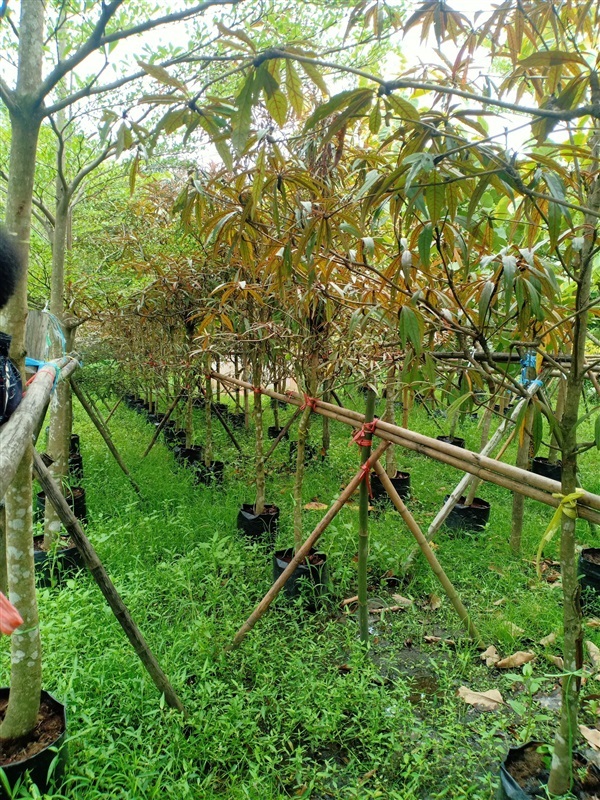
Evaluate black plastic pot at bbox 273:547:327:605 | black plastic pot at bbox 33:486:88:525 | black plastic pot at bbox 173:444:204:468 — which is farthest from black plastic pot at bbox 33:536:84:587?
black plastic pot at bbox 173:444:204:468

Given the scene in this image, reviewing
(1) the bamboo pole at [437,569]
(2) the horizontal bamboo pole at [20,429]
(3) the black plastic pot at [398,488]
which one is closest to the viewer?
(2) the horizontal bamboo pole at [20,429]

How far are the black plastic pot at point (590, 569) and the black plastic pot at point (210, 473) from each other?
2840 millimetres

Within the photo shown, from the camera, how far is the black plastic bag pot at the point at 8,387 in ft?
4.75

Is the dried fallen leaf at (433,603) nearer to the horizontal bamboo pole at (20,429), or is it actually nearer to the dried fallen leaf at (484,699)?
the dried fallen leaf at (484,699)

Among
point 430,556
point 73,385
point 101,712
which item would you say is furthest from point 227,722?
point 73,385

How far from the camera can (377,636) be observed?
2641 mm

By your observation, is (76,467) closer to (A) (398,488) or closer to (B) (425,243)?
(A) (398,488)

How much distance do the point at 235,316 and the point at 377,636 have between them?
2.47m

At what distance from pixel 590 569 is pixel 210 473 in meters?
A: 2.99

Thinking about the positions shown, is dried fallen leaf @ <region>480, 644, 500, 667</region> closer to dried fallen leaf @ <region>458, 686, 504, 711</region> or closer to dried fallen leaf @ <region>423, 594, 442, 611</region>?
dried fallen leaf @ <region>458, 686, 504, 711</region>

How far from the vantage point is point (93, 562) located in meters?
1.84

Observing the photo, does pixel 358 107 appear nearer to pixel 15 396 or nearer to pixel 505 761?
pixel 15 396

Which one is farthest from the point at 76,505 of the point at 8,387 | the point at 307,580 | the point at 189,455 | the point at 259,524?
the point at 8,387

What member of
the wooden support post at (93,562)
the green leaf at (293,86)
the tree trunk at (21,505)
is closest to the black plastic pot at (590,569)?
the wooden support post at (93,562)
